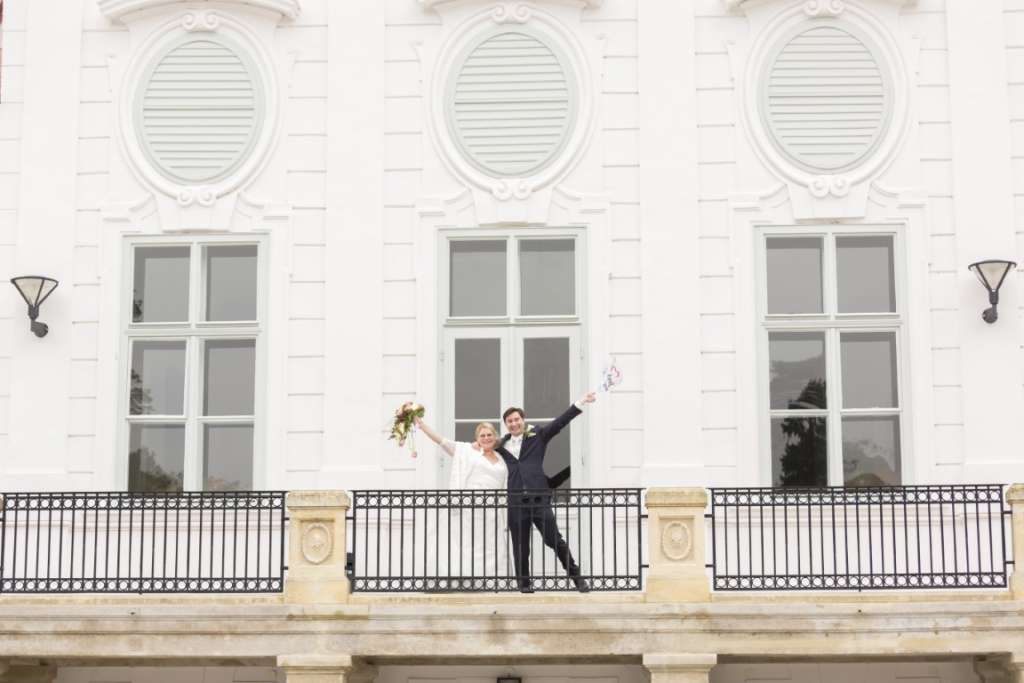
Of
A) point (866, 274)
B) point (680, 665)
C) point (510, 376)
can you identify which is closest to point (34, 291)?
point (510, 376)

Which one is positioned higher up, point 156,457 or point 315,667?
point 156,457

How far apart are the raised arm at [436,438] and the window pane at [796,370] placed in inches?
133

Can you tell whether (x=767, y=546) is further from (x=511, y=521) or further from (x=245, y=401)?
(x=245, y=401)

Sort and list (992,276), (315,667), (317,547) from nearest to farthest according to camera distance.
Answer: (315,667), (317,547), (992,276)

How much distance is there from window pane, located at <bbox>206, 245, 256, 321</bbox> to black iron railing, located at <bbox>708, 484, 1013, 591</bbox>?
513 centimetres

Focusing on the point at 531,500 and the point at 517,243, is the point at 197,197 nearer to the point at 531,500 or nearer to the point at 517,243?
the point at 517,243

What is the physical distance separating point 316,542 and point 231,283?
3.49 m

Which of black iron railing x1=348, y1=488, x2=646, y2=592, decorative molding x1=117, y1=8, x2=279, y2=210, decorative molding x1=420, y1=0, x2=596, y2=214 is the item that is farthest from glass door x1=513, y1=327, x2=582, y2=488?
decorative molding x1=117, y1=8, x2=279, y2=210

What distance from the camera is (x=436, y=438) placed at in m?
15.0

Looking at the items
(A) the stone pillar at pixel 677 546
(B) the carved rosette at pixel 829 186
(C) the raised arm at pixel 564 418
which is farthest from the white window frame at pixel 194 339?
(B) the carved rosette at pixel 829 186

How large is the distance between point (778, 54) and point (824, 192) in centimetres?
152

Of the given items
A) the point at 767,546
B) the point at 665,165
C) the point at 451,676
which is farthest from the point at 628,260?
the point at 451,676

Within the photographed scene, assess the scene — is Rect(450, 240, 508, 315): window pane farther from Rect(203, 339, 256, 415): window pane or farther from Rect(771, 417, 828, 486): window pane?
Rect(771, 417, 828, 486): window pane

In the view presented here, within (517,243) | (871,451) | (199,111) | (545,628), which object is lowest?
(545,628)
